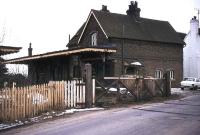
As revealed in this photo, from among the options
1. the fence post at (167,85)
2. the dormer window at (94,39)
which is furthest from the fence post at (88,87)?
the dormer window at (94,39)

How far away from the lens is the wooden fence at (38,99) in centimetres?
1414

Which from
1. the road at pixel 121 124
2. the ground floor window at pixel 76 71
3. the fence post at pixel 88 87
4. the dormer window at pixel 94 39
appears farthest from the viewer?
the dormer window at pixel 94 39

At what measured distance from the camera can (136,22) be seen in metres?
41.7

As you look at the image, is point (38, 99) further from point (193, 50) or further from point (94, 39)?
point (193, 50)

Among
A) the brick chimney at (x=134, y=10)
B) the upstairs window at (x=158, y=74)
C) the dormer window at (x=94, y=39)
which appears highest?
the brick chimney at (x=134, y=10)

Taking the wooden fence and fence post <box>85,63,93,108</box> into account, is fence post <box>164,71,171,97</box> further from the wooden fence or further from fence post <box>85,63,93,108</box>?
the wooden fence

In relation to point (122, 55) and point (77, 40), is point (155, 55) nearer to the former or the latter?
point (122, 55)

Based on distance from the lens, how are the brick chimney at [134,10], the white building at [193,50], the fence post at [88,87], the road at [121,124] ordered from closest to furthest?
the road at [121,124]
the fence post at [88,87]
the brick chimney at [134,10]
the white building at [193,50]

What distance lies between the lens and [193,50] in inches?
1874

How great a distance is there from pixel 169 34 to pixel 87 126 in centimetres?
3319

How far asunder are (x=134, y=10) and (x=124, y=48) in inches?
277

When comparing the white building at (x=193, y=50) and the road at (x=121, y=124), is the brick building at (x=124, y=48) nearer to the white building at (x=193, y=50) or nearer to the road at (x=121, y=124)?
the white building at (x=193, y=50)

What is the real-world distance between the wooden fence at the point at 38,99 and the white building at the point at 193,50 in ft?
106

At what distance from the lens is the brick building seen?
34.3m
